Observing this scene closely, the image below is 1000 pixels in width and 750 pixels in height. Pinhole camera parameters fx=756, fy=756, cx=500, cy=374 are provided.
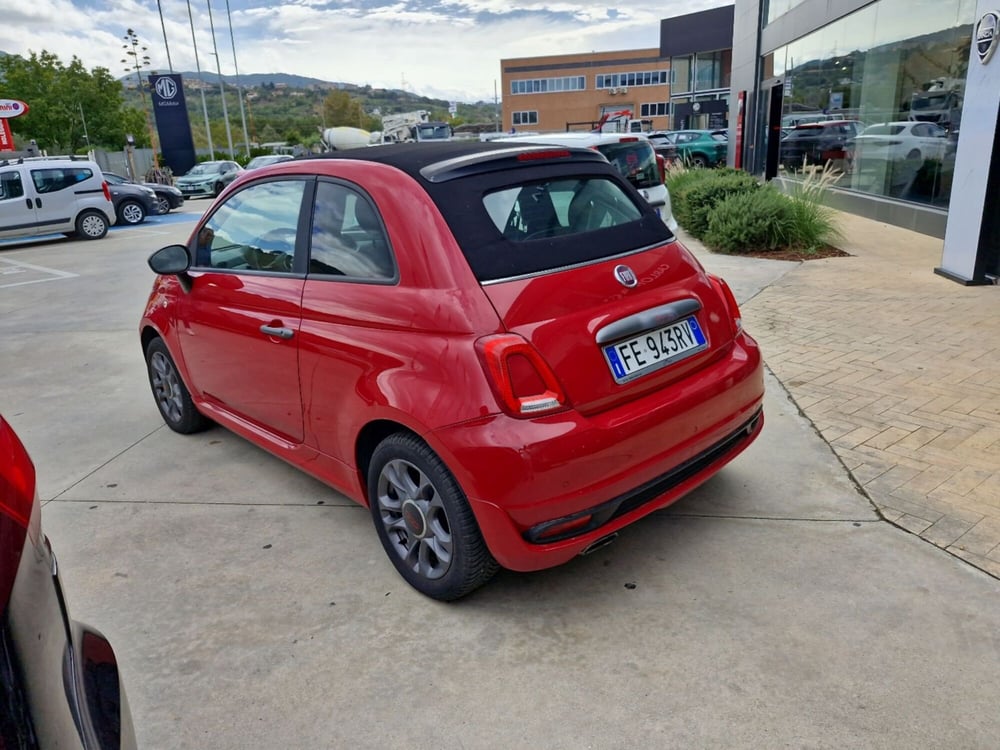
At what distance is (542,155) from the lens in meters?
3.24

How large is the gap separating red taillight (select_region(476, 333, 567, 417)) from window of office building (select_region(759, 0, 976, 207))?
9.47 metres

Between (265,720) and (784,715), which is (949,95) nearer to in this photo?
(784,715)

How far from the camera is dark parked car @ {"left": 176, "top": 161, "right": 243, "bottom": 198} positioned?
94.5 feet

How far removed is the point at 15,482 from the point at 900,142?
43.5 feet

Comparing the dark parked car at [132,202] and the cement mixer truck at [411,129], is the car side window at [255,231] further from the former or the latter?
the cement mixer truck at [411,129]

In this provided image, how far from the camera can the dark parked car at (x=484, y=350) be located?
8.29 feet

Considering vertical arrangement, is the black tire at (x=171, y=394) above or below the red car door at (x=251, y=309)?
below

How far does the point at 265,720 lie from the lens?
2.36 meters

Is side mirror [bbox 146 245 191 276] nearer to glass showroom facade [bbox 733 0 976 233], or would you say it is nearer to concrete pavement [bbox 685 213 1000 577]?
concrete pavement [bbox 685 213 1000 577]

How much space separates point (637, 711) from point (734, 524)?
4.18ft

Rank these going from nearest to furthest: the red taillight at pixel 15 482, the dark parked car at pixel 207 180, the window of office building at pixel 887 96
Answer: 1. the red taillight at pixel 15 482
2. the window of office building at pixel 887 96
3. the dark parked car at pixel 207 180

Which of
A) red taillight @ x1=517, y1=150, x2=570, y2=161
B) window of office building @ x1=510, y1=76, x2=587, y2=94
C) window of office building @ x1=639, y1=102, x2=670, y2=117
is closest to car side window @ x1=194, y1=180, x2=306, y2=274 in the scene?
red taillight @ x1=517, y1=150, x2=570, y2=161

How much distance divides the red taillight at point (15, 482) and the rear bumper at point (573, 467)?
1.36 metres

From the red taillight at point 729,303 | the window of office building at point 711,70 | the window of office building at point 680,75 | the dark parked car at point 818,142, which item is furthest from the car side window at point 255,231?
the window of office building at point 680,75
